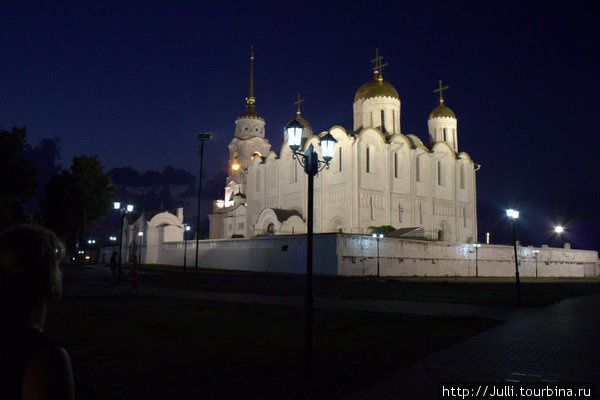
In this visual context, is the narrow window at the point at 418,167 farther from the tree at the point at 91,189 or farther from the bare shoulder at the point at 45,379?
the bare shoulder at the point at 45,379

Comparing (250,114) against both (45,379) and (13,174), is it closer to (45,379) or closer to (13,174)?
(13,174)

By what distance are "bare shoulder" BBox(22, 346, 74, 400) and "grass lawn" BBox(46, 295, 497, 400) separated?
3650 mm

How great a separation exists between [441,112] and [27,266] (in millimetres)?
56840

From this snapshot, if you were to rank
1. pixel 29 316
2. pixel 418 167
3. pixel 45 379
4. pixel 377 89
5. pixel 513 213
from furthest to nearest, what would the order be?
pixel 377 89 < pixel 418 167 < pixel 513 213 < pixel 29 316 < pixel 45 379

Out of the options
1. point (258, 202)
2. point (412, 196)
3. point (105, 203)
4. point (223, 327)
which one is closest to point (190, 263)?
point (258, 202)

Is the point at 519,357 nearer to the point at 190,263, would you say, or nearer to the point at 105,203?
the point at 190,263

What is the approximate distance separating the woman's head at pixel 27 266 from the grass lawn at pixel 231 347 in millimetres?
3559

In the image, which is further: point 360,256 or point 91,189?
point 91,189

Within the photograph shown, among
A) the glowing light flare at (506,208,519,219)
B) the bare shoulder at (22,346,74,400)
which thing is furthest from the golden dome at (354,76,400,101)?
the bare shoulder at (22,346,74,400)

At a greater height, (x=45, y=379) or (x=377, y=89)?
(x=377, y=89)

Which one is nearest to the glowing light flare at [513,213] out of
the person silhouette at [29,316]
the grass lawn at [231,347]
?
the grass lawn at [231,347]

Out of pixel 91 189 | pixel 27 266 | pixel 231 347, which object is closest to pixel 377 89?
pixel 91 189

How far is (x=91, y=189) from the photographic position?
49.6 meters

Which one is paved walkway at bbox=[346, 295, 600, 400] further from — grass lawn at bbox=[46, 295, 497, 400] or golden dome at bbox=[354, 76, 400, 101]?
golden dome at bbox=[354, 76, 400, 101]
